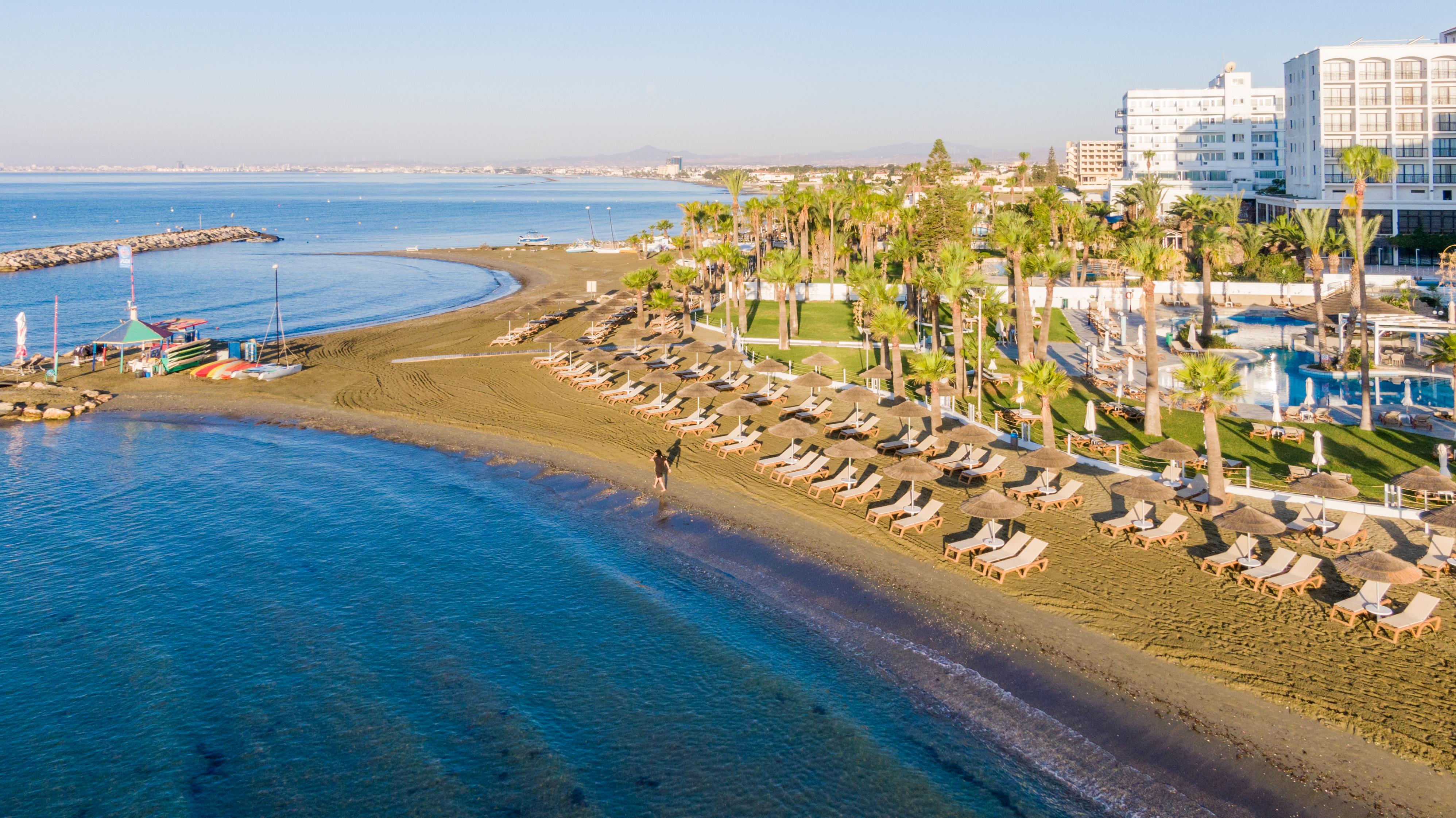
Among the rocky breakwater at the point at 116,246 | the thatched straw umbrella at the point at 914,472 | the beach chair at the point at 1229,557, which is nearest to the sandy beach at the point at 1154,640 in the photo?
the beach chair at the point at 1229,557

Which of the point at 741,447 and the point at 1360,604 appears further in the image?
the point at 741,447

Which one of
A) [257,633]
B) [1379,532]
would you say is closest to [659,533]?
[257,633]

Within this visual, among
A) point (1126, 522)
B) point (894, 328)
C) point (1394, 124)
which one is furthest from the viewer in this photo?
point (1394, 124)

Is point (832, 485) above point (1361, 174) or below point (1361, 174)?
below

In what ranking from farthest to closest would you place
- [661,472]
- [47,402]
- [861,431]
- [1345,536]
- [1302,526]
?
[47,402]
[861,431]
[661,472]
[1302,526]
[1345,536]

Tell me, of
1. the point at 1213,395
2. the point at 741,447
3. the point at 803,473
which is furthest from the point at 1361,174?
the point at 741,447

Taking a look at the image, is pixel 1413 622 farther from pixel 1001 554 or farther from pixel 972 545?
pixel 972 545

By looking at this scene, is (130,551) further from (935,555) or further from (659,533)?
(935,555)
